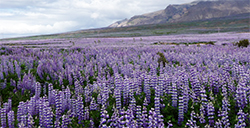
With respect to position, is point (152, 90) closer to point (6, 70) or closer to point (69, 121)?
point (69, 121)

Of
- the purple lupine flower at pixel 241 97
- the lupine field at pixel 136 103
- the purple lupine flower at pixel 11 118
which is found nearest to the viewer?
the lupine field at pixel 136 103

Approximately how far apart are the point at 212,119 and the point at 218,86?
93.3 inches

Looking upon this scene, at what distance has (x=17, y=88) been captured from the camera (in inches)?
402

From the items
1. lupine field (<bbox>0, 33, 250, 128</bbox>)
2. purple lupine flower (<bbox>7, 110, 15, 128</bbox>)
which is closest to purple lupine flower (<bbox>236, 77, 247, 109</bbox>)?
lupine field (<bbox>0, 33, 250, 128</bbox>)

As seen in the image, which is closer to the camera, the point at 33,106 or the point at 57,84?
the point at 33,106

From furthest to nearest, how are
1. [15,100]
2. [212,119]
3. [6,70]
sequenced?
[6,70] → [15,100] → [212,119]

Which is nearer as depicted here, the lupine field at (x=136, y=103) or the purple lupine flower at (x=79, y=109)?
the lupine field at (x=136, y=103)

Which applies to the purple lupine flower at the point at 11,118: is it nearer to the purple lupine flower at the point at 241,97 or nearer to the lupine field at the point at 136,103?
the lupine field at the point at 136,103

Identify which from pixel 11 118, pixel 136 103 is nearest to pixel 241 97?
pixel 136 103

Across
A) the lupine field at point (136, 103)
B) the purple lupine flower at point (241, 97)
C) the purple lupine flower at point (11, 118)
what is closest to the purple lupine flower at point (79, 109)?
the lupine field at point (136, 103)

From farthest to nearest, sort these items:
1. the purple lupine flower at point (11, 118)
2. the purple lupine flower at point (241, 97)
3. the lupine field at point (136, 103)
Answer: the purple lupine flower at point (241, 97) → the purple lupine flower at point (11, 118) → the lupine field at point (136, 103)

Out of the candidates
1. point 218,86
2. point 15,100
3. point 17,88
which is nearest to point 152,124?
point 218,86

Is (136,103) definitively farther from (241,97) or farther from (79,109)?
(241,97)

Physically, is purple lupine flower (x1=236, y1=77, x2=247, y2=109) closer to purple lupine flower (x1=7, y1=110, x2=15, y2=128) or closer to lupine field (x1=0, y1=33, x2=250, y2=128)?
lupine field (x1=0, y1=33, x2=250, y2=128)
